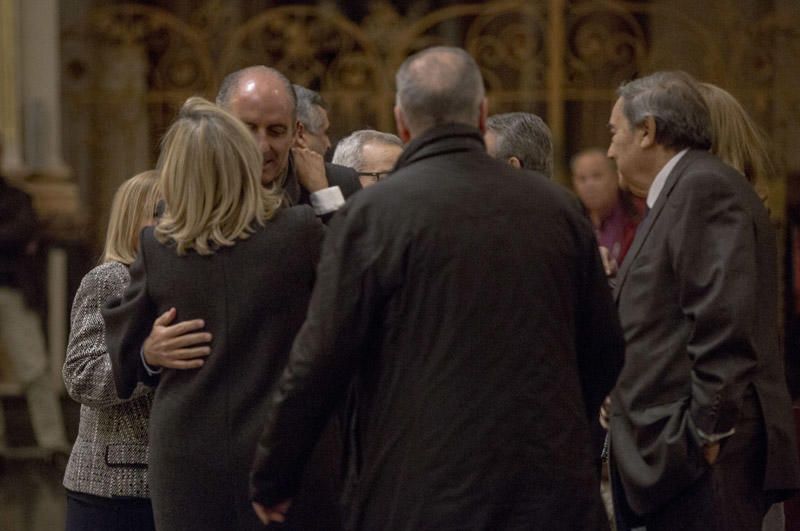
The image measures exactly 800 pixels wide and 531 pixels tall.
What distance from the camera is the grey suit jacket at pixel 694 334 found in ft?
11.5

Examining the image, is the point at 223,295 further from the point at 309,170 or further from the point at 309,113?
the point at 309,113

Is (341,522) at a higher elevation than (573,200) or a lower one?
lower

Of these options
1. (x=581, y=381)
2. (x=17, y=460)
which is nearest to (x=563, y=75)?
(x=17, y=460)

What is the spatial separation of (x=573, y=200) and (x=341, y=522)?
32.8 inches

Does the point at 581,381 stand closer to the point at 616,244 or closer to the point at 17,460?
the point at 616,244

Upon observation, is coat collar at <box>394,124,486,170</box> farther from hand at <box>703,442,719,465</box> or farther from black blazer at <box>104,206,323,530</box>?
hand at <box>703,442,719,465</box>

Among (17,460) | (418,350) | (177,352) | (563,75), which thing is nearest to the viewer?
(418,350)

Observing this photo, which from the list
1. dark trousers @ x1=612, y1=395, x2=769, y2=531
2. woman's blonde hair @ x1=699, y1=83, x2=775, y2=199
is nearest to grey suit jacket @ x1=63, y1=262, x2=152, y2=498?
dark trousers @ x1=612, y1=395, x2=769, y2=531

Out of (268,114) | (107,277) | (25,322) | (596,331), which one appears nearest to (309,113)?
(268,114)

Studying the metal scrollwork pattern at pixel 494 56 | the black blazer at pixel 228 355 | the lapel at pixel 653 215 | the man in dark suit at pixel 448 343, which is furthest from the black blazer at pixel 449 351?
the metal scrollwork pattern at pixel 494 56

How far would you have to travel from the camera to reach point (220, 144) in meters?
3.23

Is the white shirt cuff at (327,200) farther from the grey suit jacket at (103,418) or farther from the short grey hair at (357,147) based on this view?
the short grey hair at (357,147)

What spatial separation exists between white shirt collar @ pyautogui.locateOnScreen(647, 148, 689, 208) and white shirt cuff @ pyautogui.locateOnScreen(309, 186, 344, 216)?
29.1 inches

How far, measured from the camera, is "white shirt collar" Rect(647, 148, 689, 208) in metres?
3.73
